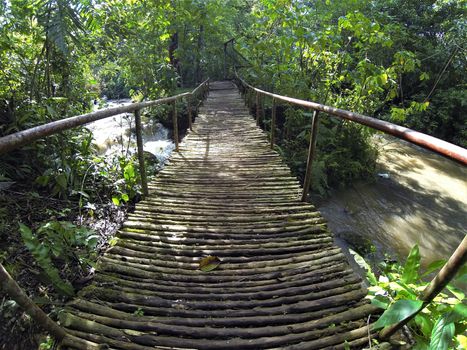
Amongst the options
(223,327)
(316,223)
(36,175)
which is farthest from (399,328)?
(36,175)

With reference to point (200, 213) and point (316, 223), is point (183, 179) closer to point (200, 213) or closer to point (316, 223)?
point (200, 213)

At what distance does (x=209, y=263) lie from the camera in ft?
8.00

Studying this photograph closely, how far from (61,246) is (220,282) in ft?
4.08

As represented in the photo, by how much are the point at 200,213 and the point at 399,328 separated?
211 centimetres

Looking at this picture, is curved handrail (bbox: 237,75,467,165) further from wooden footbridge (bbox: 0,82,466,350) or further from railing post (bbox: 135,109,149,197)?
railing post (bbox: 135,109,149,197)

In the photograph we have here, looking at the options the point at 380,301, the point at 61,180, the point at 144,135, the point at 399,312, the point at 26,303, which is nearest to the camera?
the point at 26,303

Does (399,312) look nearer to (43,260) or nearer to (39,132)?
(39,132)

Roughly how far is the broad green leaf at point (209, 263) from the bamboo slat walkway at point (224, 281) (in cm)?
5

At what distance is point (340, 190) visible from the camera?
8609mm

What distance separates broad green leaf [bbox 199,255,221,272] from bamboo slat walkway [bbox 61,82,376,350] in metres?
0.05

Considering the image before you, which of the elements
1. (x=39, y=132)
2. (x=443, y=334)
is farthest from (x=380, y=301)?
(x=39, y=132)

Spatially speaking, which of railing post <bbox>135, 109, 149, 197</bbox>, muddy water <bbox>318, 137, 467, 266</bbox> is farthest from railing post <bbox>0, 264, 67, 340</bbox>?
muddy water <bbox>318, 137, 467, 266</bbox>

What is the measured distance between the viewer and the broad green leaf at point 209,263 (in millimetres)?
2375

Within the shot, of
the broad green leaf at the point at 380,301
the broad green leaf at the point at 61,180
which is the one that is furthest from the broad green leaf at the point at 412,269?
the broad green leaf at the point at 61,180
